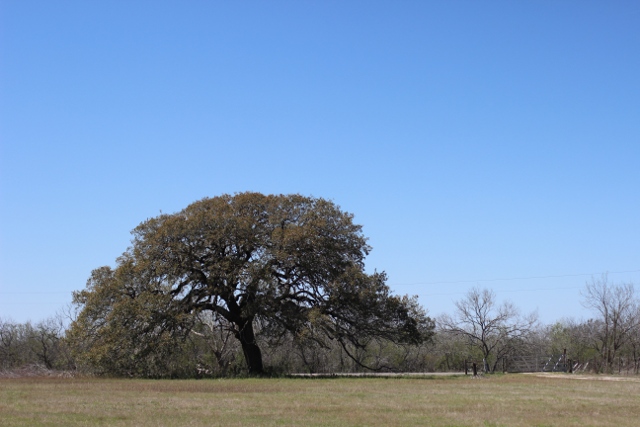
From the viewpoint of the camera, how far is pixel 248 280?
128 ft

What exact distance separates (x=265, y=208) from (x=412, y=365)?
83.6 feet

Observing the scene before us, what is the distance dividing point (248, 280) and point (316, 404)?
16310mm

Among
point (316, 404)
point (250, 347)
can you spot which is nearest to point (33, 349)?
point (250, 347)

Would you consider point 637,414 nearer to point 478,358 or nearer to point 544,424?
point 544,424

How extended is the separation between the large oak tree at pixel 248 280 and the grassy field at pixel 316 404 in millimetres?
5894

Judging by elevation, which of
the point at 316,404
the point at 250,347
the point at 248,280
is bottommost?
the point at 316,404

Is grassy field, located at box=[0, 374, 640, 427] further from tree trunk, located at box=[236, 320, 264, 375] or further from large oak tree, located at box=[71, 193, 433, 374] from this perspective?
tree trunk, located at box=[236, 320, 264, 375]

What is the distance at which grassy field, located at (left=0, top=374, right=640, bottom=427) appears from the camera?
773 inches

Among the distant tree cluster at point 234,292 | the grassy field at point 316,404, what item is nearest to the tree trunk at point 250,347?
the distant tree cluster at point 234,292

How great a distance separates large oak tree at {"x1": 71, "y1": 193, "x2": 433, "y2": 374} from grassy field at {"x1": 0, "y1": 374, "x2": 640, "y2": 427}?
232 inches

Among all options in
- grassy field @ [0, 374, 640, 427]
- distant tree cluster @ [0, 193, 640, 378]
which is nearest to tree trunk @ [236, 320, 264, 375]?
distant tree cluster @ [0, 193, 640, 378]

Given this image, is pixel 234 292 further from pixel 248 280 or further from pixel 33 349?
pixel 33 349

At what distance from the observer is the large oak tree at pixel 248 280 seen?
38219 mm

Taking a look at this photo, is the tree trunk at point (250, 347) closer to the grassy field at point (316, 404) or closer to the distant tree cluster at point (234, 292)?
the distant tree cluster at point (234, 292)
